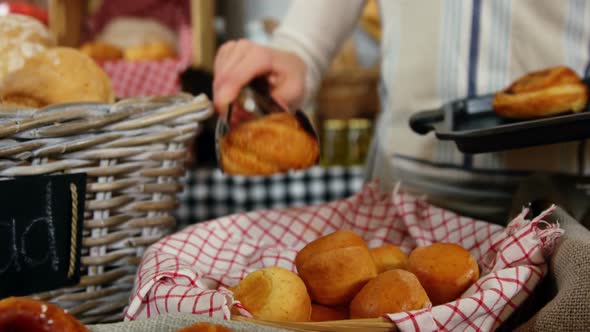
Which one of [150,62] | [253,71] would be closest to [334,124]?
[150,62]

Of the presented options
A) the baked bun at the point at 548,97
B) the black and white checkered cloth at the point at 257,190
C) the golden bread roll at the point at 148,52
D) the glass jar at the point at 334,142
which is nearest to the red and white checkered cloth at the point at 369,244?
the baked bun at the point at 548,97

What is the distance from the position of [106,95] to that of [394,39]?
1.41 feet

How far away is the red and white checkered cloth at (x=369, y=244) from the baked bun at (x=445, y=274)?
0.01 m

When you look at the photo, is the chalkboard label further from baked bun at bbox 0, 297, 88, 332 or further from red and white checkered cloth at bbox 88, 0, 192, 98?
red and white checkered cloth at bbox 88, 0, 192, 98

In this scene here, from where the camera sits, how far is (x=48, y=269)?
1.48 feet

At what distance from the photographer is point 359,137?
60.8 inches

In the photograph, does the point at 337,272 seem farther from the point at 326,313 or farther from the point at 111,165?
the point at 111,165

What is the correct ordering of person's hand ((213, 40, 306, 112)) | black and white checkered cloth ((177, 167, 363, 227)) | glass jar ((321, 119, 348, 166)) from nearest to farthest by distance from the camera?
person's hand ((213, 40, 306, 112))
black and white checkered cloth ((177, 167, 363, 227))
glass jar ((321, 119, 348, 166))

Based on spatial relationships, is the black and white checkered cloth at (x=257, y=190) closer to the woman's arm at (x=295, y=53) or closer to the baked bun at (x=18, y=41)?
the woman's arm at (x=295, y=53)

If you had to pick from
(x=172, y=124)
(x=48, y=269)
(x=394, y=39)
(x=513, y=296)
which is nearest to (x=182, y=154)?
(x=172, y=124)

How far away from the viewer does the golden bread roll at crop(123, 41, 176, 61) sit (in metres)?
1.49

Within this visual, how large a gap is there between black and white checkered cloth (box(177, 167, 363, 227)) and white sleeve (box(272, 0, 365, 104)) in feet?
1.75

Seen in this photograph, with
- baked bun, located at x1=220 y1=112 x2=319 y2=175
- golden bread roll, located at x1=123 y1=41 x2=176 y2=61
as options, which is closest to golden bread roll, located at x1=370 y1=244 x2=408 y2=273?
baked bun, located at x1=220 y1=112 x2=319 y2=175

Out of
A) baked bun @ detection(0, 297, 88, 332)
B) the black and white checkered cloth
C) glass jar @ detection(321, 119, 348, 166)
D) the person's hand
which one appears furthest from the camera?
glass jar @ detection(321, 119, 348, 166)
